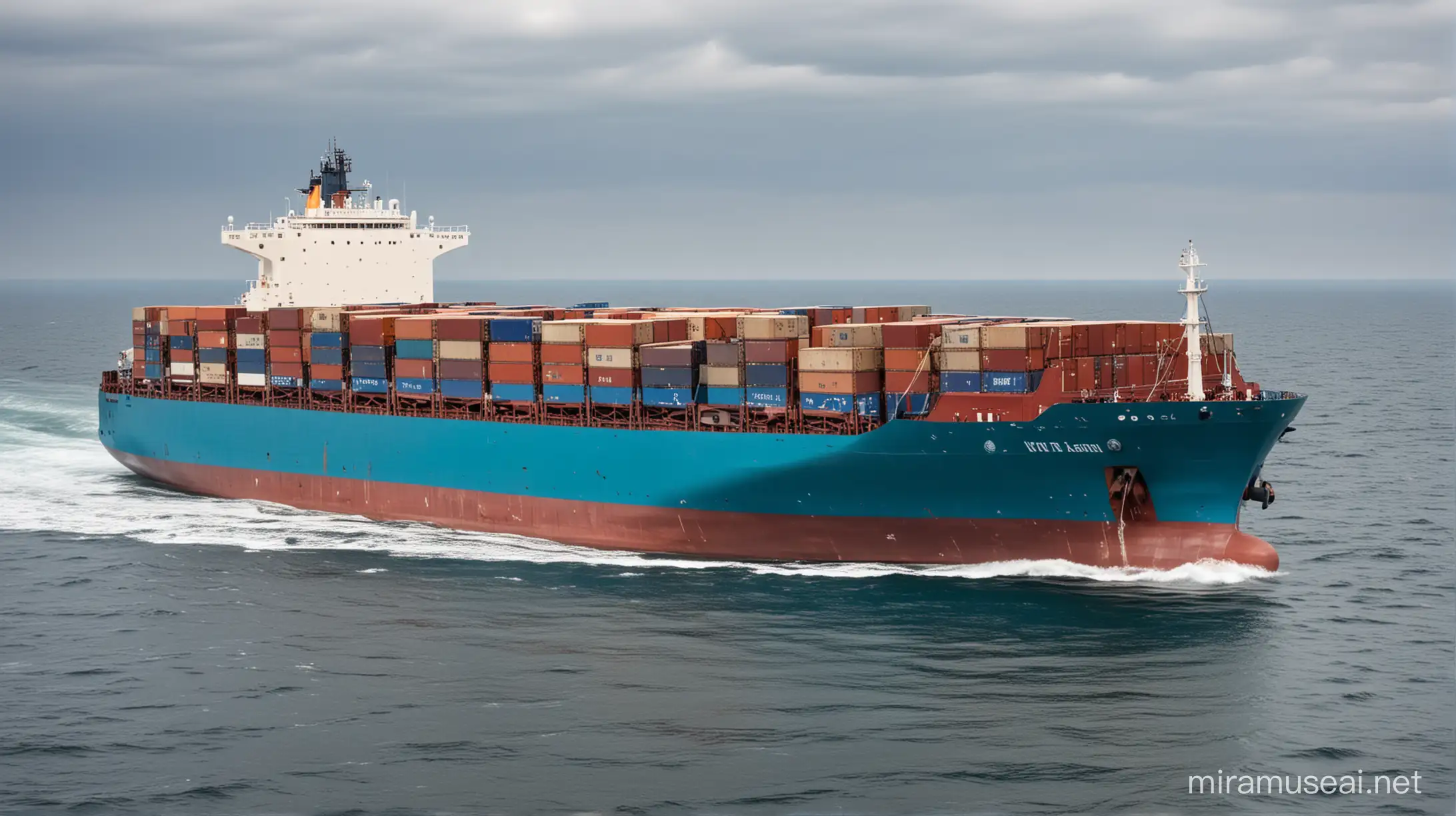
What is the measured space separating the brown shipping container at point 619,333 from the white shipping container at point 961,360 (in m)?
8.01

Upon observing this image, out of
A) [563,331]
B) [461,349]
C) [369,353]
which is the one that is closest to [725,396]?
[563,331]

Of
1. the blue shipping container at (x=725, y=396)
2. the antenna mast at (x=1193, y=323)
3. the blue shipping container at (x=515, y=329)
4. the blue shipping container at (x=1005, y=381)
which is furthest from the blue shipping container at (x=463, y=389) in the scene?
the antenna mast at (x=1193, y=323)

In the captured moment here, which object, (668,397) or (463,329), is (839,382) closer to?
(668,397)

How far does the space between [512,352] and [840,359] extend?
9922 millimetres

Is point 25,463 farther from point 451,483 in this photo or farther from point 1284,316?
point 1284,316

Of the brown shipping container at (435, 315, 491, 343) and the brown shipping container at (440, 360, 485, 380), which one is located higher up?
the brown shipping container at (435, 315, 491, 343)

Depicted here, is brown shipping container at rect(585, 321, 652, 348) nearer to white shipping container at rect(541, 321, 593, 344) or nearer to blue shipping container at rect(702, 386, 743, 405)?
white shipping container at rect(541, 321, 593, 344)

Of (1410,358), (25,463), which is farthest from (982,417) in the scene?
(1410,358)

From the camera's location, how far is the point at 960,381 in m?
32.6

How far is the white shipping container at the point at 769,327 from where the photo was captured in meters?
34.8

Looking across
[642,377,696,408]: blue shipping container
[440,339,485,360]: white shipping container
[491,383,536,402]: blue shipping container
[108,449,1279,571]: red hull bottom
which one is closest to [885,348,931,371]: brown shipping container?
[108,449,1279,571]: red hull bottom

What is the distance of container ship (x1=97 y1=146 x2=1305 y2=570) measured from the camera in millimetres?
31453

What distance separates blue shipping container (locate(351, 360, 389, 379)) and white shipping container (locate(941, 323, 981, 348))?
56.3 feet

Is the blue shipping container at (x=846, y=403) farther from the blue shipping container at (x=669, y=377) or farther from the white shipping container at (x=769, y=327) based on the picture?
the blue shipping container at (x=669, y=377)
